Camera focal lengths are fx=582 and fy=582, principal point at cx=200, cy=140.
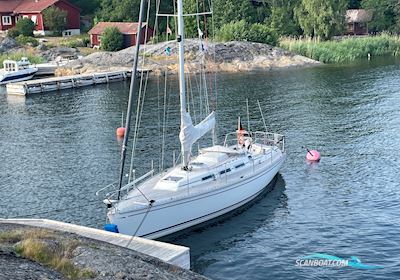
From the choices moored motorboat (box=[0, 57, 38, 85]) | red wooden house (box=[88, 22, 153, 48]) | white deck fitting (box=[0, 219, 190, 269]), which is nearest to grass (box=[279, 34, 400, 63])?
red wooden house (box=[88, 22, 153, 48])

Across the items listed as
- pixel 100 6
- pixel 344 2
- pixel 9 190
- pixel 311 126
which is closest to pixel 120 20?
pixel 100 6

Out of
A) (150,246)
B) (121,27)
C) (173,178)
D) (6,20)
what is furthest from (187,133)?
(6,20)

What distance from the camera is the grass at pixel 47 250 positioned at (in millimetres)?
12922

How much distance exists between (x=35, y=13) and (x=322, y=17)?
58.0m

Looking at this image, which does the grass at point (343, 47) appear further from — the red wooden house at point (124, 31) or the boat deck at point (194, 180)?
the boat deck at point (194, 180)

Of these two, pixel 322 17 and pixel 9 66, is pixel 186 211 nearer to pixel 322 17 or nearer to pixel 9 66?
pixel 9 66

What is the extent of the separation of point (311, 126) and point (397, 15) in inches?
3154

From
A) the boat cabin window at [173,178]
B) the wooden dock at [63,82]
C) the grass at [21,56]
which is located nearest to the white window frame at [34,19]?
the grass at [21,56]

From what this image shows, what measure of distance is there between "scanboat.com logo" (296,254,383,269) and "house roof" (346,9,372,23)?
107m

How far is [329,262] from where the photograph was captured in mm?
26125

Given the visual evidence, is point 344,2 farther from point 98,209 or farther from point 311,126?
point 98,209

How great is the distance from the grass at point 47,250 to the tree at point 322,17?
103 m

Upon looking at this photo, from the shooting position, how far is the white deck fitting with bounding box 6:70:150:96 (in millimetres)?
81312

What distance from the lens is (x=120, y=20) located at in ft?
394
